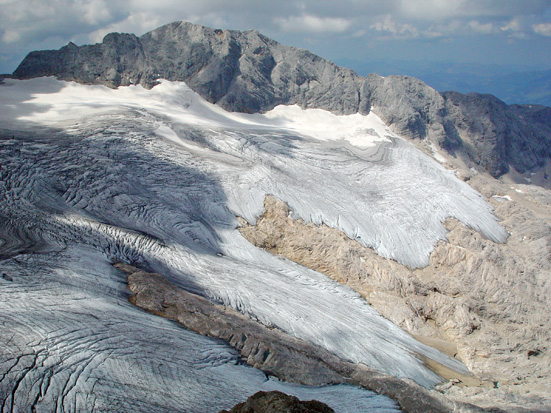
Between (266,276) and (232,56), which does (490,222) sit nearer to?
(266,276)

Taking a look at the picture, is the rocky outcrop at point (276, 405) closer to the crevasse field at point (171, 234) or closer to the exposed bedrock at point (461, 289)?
the crevasse field at point (171, 234)

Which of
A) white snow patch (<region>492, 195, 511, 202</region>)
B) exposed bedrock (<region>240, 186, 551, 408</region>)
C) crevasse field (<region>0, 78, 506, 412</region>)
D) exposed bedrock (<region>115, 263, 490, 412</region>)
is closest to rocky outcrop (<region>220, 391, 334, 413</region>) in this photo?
crevasse field (<region>0, 78, 506, 412</region>)

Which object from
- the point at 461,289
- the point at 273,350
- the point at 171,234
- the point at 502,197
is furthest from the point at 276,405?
the point at 502,197

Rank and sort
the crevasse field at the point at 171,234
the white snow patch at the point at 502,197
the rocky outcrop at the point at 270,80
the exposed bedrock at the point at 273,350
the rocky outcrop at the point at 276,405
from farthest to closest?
1. the rocky outcrop at the point at 270,80
2. the white snow patch at the point at 502,197
3. the exposed bedrock at the point at 273,350
4. the crevasse field at the point at 171,234
5. the rocky outcrop at the point at 276,405

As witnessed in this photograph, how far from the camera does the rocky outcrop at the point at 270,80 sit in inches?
1273

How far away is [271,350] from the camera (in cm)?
886

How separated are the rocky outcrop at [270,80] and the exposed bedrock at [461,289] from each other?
802 inches

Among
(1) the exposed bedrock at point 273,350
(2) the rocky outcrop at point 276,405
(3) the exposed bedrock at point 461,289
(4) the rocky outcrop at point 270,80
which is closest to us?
(2) the rocky outcrop at point 276,405

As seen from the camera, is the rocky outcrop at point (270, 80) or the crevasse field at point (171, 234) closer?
the crevasse field at point (171, 234)

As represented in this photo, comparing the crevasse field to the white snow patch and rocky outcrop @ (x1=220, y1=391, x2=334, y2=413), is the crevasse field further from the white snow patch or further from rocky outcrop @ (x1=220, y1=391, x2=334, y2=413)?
the white snow patch

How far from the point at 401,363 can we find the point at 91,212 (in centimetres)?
1171

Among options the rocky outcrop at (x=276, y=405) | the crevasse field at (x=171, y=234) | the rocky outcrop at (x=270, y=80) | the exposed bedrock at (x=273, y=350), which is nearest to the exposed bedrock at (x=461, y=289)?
the crevasse field at (x=171, y=234)

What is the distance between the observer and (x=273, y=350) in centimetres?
888

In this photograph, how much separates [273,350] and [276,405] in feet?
11.4
